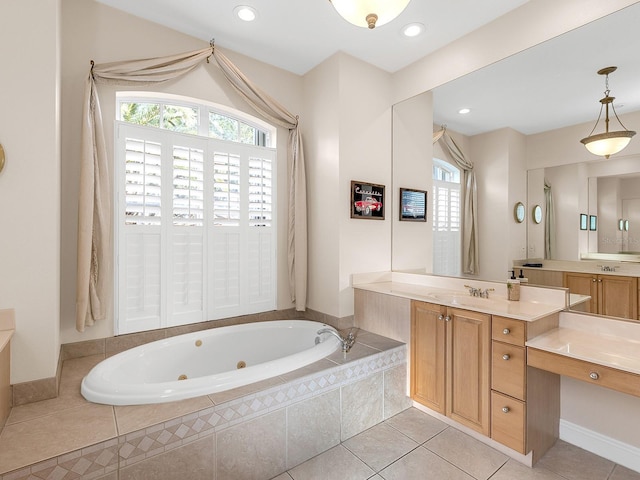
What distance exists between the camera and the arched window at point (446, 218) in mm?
2723

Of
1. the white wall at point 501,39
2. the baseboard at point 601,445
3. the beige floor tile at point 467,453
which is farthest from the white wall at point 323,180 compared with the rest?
the baseboard at point 601,445

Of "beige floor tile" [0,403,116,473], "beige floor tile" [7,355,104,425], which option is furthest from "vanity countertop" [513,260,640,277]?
"beige floor tile" [7,355,104,425]

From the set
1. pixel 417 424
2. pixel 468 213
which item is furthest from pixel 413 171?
pixel 417 424

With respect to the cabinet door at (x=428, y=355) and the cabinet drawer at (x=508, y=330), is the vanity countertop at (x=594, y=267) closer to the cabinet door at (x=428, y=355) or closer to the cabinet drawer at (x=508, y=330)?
the cabinet drawer at (x=508, y=330)

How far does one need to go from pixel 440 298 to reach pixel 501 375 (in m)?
0.64

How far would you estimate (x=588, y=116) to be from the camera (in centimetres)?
197

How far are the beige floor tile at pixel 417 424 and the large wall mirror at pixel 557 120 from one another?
45.7 inches

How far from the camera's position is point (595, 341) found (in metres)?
1.76

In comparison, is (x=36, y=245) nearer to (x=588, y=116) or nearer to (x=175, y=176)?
(x=175, y=176)

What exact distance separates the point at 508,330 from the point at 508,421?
0.53 meters

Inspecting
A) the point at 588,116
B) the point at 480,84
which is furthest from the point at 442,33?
the point at 588,116

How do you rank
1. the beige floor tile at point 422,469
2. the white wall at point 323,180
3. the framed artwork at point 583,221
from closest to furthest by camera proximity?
the beige floor tile at point 422,469, the framed artwork at point 583,221, the white wall at point 323,180

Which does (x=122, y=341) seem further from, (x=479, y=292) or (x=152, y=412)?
(x=479, y=292)

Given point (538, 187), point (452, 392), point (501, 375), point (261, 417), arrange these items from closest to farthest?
point (261, 417)
point (501, 375)
point (452, 392)
point (538, 187)
